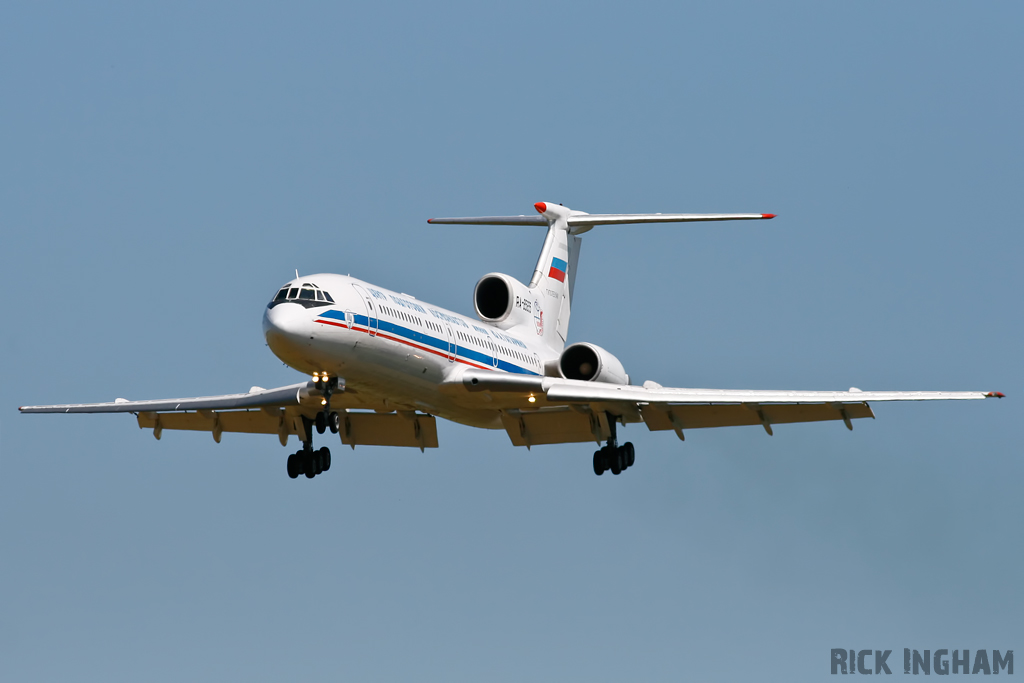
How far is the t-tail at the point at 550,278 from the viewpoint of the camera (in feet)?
97.9

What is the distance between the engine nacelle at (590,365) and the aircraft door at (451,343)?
139 inches

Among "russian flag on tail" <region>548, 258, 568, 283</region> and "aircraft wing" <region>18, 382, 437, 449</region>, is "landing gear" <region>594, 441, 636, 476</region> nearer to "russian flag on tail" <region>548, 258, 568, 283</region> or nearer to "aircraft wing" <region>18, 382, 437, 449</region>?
"aircraft wing" <region>18, 382, 437, 449</region>

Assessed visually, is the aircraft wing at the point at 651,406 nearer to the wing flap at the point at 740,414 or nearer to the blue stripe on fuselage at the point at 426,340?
the wing flap at the point at 740,414

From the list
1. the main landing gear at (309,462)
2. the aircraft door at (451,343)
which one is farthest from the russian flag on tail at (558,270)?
the main landing gear at (309,462)

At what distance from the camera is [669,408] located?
2709cm

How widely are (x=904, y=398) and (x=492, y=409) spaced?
7748mm

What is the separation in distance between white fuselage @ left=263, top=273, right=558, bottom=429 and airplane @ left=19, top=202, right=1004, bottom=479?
2cm

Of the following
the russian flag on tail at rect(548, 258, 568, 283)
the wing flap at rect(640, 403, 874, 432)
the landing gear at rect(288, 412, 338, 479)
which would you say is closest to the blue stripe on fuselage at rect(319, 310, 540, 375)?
the wing flap at rect(640, 403, 874, 432)

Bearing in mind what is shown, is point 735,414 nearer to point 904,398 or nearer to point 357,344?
point 904,398

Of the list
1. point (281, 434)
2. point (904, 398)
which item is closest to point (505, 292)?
point (281, 434)

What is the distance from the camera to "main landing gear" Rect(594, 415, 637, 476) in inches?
1102

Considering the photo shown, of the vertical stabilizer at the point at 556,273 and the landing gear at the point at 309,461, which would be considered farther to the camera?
the vertical stabilizer at the point at 556,273

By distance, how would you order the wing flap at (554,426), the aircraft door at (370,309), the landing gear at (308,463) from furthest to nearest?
1. the wing flap at (554,426)
2. the landing gear at (308,463)
3. the aircraft door at (370,309)

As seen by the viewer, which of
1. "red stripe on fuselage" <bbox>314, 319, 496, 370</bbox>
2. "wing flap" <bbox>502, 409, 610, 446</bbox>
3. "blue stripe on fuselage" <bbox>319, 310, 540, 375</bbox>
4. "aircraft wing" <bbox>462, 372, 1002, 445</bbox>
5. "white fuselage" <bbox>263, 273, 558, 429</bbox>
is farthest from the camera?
"wing flap" <bbox>502, 409, 610, 446</bbox>
